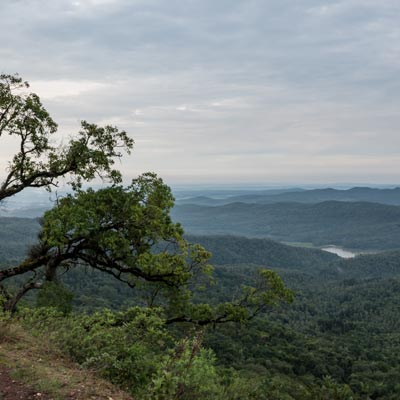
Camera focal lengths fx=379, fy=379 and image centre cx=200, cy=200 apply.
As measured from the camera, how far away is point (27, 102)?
16562 mm

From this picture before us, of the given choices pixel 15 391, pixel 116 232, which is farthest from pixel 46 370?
pixel 116 232

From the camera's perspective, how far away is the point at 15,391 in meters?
7.43

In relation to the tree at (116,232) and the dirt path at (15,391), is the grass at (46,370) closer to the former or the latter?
the dirt path at (15,391)

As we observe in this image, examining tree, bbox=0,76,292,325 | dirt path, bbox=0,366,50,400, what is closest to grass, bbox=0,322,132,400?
dirt path, bbox=0,366,50,400

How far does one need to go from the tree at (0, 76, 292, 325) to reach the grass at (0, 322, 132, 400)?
5319 millimetres

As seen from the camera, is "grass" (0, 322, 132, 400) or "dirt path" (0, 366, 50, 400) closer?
"dirt path" (0, 366, 50, 400)

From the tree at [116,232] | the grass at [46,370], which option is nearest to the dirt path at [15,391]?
the grass at [46,370]

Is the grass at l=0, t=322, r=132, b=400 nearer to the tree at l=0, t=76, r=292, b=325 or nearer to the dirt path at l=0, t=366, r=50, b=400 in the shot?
the dirt path at l=0, t=366, r=50, b=400

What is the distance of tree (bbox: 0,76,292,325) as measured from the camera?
51.5ft

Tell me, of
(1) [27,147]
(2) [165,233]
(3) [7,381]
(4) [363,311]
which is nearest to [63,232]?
(2) [165,233]

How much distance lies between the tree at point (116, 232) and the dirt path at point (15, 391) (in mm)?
7533

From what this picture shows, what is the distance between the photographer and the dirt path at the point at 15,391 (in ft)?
23.8

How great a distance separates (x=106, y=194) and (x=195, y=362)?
30.0ft

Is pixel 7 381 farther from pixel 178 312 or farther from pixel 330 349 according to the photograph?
pixel 330 349
